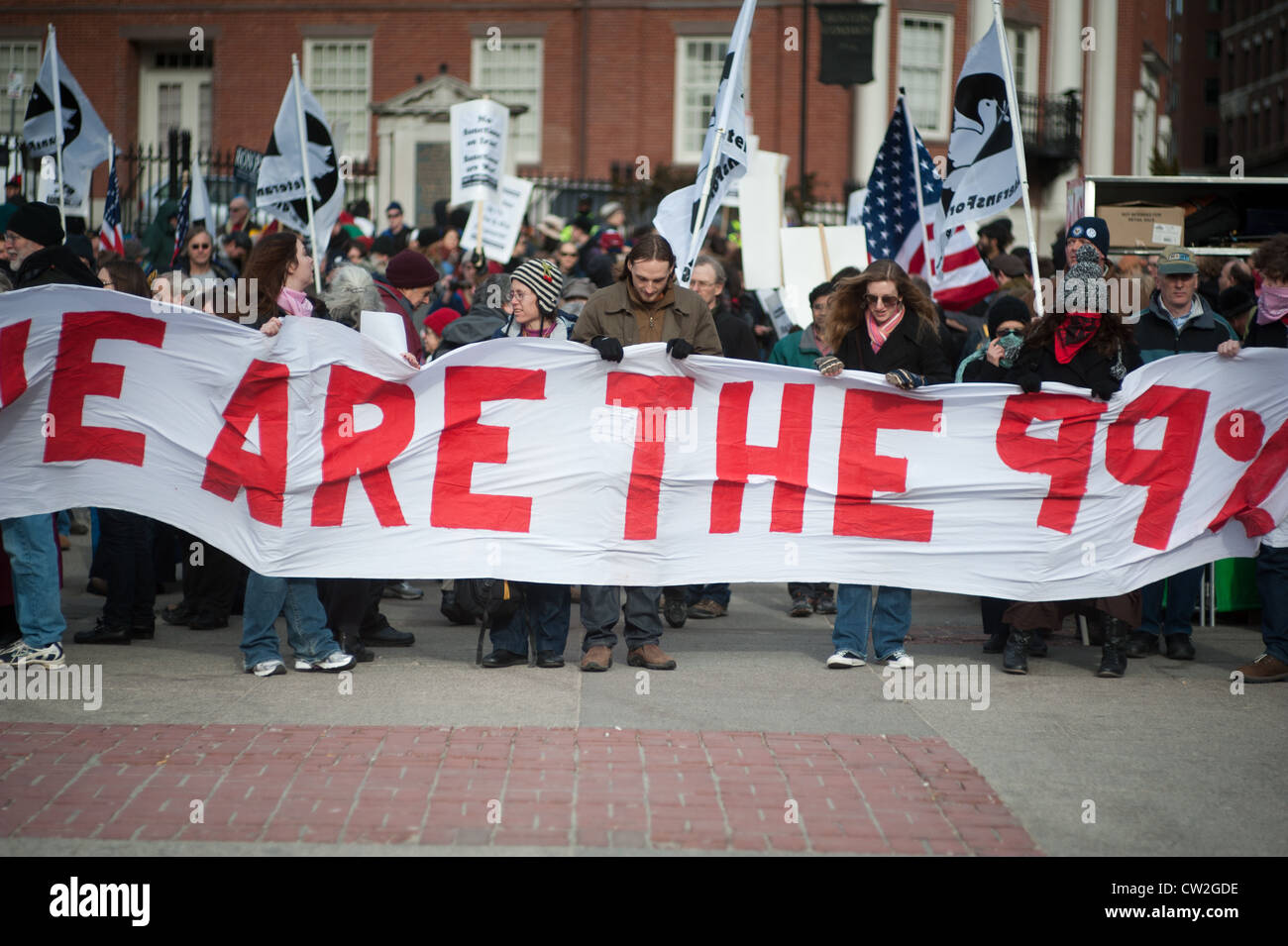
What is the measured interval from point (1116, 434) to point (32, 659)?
557 cm

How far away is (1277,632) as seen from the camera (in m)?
8.02

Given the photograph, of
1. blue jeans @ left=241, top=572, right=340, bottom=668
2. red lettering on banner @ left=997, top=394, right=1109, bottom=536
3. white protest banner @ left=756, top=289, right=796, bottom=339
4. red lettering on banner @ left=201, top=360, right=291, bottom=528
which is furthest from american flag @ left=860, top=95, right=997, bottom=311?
blue jeans @ left=241, top=572, right=340, bottom=668

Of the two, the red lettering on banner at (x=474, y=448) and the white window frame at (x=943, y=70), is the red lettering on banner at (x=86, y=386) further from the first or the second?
the white window frame at (x=943, y=70)

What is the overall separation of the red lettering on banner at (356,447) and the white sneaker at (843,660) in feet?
7.52

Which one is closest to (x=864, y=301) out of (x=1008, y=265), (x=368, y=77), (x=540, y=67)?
(x=1008, y=265)

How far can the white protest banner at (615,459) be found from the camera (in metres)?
7.84

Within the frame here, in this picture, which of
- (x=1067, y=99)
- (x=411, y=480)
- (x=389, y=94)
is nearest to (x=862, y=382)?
(x=411, y=480)

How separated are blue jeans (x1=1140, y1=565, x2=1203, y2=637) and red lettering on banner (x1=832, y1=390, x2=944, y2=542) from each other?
1.43m

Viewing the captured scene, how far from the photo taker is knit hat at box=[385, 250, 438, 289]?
9922 mm

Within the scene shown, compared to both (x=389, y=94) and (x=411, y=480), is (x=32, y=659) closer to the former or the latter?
(x=411, y=480)

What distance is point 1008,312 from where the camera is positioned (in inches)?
380

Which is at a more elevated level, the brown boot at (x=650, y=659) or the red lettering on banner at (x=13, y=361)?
the red lettering on banner at (x=13, y=361)

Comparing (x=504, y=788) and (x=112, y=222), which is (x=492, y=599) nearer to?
(x=504, y=788)

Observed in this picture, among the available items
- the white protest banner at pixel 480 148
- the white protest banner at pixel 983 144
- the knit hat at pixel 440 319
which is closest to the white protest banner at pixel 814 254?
the white protest banner at pixel 480 148
